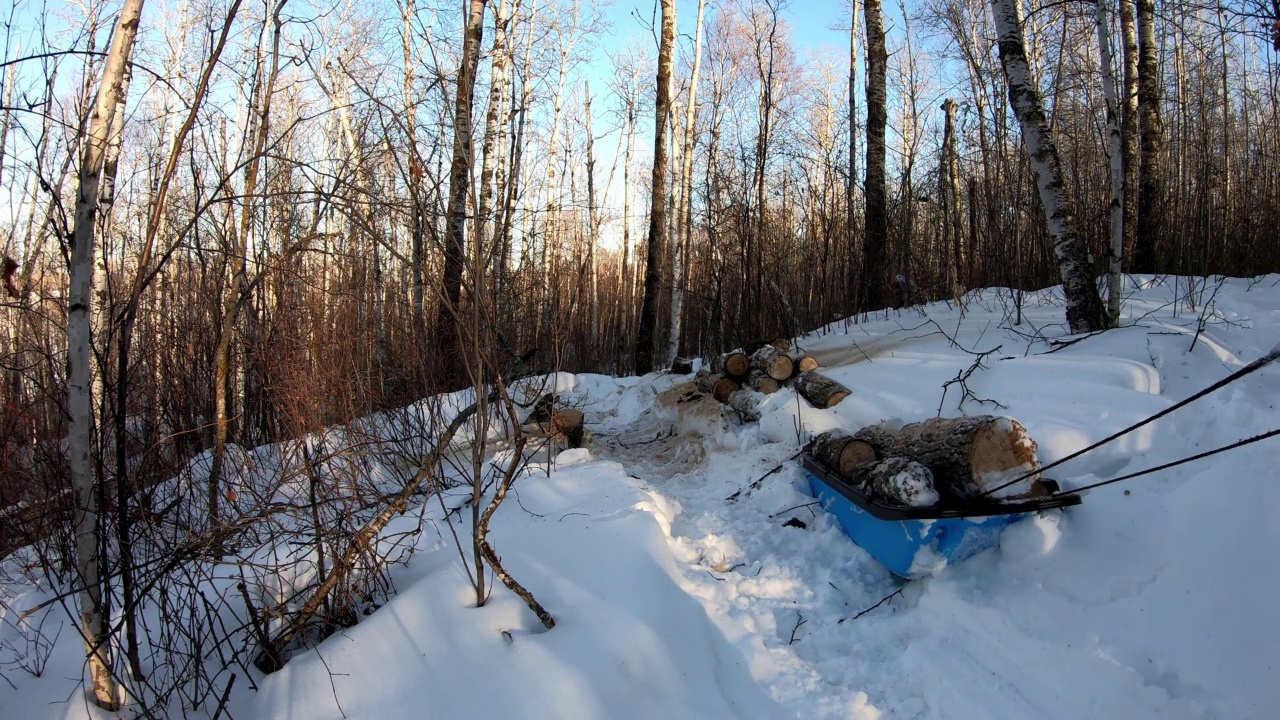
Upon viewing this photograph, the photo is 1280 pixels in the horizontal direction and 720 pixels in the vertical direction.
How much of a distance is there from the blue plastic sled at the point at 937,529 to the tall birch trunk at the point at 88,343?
2842 millimetres

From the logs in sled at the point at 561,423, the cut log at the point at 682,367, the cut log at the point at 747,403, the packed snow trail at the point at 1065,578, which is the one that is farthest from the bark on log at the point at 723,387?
the packed snow trail at the point at 1065,578

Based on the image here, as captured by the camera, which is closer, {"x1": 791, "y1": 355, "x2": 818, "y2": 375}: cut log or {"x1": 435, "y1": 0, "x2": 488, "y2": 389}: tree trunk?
{"x1": 435, "y1": 0, "x2": 488, "y2": 389}: tree trunk

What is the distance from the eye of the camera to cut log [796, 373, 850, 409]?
471 centimetres

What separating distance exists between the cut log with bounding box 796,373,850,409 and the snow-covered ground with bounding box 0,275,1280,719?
918mm

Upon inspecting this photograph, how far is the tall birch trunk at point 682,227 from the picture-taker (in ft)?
31.0

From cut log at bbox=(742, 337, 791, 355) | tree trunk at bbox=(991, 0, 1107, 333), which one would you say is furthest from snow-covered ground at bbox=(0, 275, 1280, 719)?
cut log at bbox=(742, 337, 791, 355)

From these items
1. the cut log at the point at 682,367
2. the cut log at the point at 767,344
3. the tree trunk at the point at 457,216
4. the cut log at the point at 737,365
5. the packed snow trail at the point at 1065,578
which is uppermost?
the tree trunk at the point at 457,216

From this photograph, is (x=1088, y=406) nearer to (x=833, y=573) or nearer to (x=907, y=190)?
(x=833, y=573)

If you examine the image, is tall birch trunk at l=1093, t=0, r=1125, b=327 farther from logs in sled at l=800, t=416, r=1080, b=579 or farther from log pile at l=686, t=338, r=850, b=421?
logs in sled at l=800, t=416, r=1080, b=579

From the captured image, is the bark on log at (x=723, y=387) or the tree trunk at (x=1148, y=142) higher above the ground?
the tree trunk at (x=1148, y=142)

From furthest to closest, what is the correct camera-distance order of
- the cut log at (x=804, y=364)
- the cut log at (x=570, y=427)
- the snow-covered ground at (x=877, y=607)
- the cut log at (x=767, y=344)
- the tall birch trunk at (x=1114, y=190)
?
the cut log at (x=767, y=344) → the cut log at (x=804, y=364) → the cut log at (x=570, y=427) → the tall birch trunk at (x=1114, y=190) → the snow-covered ground at (x=877, y=607)

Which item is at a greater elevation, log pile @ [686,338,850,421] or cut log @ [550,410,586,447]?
log pile @ [686,338,850,421]

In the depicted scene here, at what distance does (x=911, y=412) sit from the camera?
4066mm

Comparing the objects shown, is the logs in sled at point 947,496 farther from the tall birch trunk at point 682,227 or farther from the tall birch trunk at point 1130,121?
the tall birch trunk at point 1130,121
